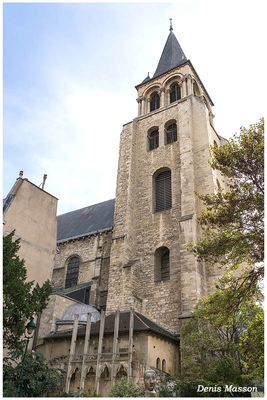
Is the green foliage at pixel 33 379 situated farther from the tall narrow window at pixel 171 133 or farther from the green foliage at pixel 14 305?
the tall narrow window at pixel 171 133

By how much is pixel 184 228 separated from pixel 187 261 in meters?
1.77

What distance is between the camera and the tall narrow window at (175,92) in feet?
87.7

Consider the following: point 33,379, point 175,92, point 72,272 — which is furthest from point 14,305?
point 175,92

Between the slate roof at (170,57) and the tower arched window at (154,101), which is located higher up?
the slate roof at (170,57)

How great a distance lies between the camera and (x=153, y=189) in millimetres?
21891

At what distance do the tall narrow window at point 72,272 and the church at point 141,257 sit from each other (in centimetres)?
7

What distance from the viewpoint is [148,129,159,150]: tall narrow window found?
79.6ft

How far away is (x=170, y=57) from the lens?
3094 centimetres

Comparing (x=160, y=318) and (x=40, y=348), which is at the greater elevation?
(x=160, y=318)

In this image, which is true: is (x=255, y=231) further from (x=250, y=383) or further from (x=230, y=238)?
(x=250, y=383)

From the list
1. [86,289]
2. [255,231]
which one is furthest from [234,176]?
[86,289]

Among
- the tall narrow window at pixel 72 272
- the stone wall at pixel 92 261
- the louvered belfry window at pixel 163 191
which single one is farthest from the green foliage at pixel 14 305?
the tall narrow window at pixel 72 272

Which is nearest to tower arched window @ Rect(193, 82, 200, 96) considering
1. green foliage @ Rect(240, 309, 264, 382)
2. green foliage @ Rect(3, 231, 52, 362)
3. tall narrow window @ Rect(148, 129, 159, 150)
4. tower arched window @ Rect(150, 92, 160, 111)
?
tower arched window @ Rect(150, 92, 160, 111)

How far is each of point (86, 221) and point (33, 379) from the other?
1763cm
